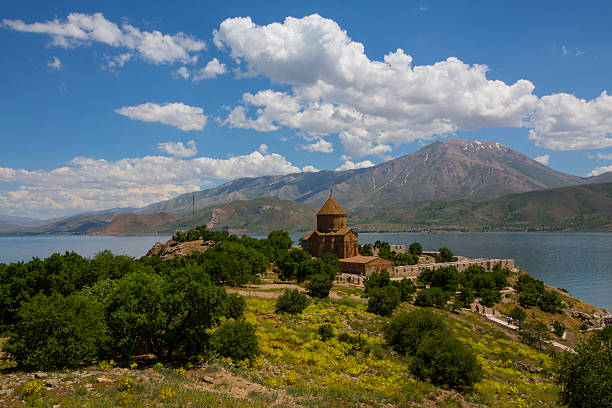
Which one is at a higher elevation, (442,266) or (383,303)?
(383,303)

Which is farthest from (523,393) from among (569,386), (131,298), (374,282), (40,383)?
(374,282)

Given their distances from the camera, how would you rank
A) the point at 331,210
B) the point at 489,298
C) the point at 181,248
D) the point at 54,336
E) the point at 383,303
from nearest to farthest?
the point at 54,336 < the point at 383,303 < the point at 489,298 < the point at 181,248 < the point at 331,210

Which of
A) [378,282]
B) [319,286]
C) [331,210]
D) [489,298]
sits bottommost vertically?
[489,298]

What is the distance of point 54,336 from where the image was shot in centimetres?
1512

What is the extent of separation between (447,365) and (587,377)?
6.48 meters

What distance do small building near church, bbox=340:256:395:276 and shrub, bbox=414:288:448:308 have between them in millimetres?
17438

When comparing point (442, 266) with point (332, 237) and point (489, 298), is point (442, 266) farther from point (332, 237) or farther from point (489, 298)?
point (332, 237)

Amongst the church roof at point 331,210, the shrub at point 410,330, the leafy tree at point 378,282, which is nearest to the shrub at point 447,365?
the shrub at point 410,330

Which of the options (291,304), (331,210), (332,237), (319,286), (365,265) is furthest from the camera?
(331,210)

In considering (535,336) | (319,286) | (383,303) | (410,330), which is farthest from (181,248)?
(535,336)

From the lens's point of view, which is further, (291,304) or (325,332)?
(291,304)

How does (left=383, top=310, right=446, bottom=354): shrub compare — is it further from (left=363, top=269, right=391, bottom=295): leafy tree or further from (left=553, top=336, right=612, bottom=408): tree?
(left=363, top=269, right=391, bottom=295): leafy tree

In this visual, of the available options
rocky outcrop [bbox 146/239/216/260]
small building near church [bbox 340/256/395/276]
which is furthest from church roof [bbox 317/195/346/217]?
rocky outcrop [bbox 146/239/216/260]

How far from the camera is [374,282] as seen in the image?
2064 inches
